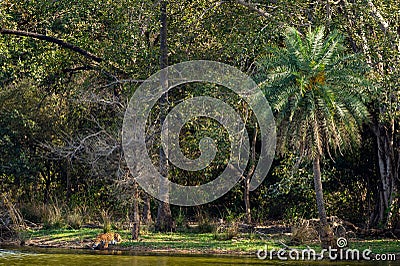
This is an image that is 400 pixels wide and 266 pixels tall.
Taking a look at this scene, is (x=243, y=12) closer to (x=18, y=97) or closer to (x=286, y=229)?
(x=286, y=229)

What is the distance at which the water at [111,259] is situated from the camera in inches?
725

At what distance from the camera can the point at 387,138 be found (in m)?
24.1

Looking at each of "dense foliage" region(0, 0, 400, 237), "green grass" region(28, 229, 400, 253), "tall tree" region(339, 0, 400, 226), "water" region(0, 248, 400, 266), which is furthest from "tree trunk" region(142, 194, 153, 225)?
"tall tree" region(339, 0, 400, 226)

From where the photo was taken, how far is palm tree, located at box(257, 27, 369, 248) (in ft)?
64.5

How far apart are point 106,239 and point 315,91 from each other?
7.56 m

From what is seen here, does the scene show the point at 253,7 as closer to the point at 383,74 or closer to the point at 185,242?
the point at 383,74

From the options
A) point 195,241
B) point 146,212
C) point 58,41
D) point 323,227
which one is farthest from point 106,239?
point 58,41

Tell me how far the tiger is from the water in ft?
3.45

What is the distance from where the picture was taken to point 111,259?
1939 centimetres

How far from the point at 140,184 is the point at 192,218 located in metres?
5.55

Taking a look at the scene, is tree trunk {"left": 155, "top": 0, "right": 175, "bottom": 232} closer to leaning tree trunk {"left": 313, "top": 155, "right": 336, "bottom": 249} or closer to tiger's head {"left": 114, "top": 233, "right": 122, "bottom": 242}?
tiger's head {"left": 114, "top": 233, "right": 122, "bottom": 242}

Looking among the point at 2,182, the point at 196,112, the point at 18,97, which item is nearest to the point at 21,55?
the point at 18,97

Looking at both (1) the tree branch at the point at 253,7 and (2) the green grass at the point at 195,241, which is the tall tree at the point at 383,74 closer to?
(2) the green grass at the point at 195,241

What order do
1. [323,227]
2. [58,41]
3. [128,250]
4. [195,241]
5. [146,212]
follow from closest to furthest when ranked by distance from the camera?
[323,227] < [128,250] < [195,241] < [146,212] < [58,41]
